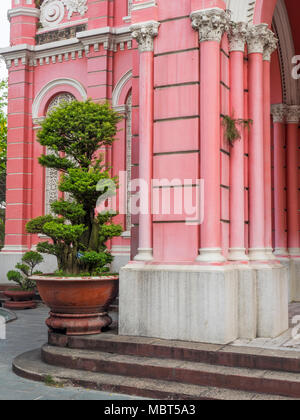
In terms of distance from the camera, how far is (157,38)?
6.80 metres

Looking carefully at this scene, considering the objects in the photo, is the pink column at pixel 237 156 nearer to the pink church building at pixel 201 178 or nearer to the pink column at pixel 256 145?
the pink church building at pixel 201 178

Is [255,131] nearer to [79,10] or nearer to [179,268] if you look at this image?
[179,268]

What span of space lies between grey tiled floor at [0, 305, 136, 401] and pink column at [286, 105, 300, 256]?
545 cm

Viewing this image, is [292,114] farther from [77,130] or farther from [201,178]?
[77,130]

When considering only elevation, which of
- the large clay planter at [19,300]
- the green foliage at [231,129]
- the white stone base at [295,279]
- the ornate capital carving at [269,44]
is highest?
the ornate capital carving at [269,44]

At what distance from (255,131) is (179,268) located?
223 cm

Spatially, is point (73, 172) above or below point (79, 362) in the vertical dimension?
above

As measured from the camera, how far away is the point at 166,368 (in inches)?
211

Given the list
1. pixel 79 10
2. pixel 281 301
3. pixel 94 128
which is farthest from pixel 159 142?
pixel 79 10

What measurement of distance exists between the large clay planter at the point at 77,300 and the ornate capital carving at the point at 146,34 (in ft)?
10.1

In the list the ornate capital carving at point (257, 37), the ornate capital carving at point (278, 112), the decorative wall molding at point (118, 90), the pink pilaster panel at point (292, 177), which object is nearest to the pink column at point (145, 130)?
Result: the ornate capital carving at point (257, 37)

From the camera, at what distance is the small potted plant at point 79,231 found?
6.35 m

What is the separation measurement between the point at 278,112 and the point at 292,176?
4.58 ft

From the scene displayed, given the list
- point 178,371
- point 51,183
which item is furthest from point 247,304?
point 51,183
